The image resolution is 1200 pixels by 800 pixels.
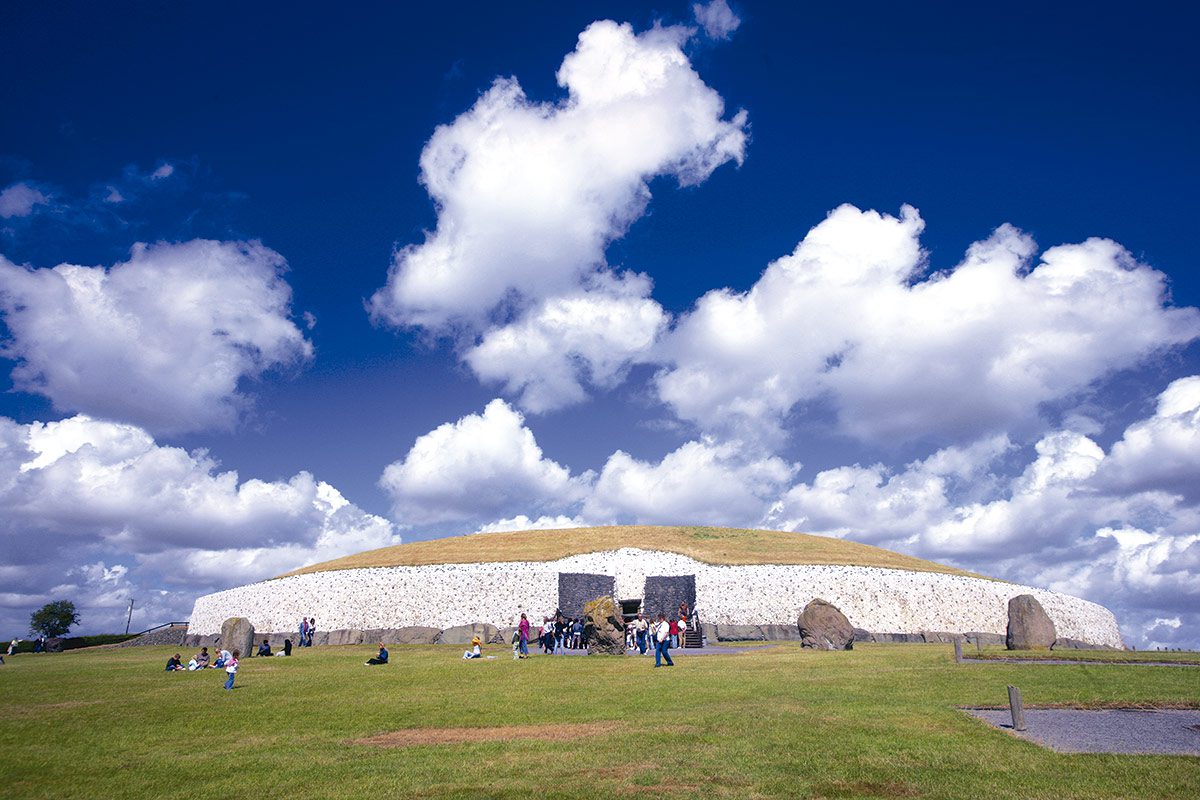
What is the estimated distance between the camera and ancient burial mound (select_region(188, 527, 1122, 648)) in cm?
5055

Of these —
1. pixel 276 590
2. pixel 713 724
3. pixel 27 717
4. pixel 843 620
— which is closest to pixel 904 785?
pixel 713 724

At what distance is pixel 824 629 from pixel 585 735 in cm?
2327

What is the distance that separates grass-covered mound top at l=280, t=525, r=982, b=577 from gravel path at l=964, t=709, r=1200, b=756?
1710 inches

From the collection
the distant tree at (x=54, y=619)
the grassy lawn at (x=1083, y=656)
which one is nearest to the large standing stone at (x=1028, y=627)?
the grassy lawn at (x=1083, y=656)

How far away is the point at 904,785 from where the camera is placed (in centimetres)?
953

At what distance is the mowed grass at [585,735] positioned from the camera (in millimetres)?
9781

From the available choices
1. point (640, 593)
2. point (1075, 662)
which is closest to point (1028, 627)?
point (1075, 662)

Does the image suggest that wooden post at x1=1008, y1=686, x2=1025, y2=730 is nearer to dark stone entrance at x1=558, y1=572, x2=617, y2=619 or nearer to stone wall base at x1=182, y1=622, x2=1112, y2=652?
stone wall base at x1=182, y1=622, x2=1112, y2=652

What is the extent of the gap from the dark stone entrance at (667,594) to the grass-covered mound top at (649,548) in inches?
272

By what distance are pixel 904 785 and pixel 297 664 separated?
90.6ft

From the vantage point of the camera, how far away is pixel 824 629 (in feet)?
111

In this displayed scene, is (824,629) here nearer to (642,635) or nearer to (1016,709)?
(642,635)

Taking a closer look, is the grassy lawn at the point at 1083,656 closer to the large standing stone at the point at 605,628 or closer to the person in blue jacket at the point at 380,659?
the large standing stone at the point at 605,628

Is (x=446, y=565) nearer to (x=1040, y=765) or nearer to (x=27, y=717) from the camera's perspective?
(x=27, y=717)
